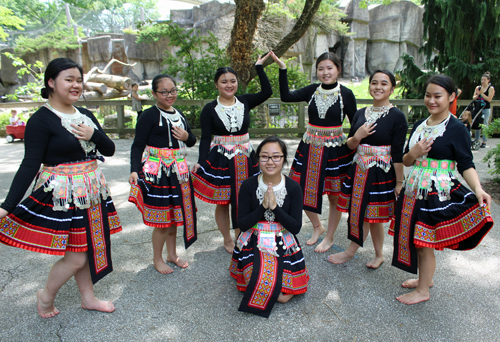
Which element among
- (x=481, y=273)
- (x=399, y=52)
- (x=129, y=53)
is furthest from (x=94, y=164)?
(x=399, y=52)

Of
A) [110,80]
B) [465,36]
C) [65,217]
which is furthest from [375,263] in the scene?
[110,80]

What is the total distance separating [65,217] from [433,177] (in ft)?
7.50

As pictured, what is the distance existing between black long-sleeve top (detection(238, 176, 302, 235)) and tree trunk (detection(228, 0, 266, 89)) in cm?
548

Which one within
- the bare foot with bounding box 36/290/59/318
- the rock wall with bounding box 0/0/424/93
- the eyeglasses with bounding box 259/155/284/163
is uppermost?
the rock wall with bounding box 0/0/424/93

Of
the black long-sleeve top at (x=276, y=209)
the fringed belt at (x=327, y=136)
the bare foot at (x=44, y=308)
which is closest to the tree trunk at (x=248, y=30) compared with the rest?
the fringed belt at (x=327, y=136)

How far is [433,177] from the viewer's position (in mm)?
2166

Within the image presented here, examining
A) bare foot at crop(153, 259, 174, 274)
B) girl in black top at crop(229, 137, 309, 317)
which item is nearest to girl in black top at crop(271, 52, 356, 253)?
girl in black top at crop(229, 137, 309, 317)

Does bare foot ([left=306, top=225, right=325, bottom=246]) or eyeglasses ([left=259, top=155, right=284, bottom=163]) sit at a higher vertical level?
eyeglasses ([left=259, top=155, right=284, bottom=163])

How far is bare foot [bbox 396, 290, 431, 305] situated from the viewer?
7.67 feet

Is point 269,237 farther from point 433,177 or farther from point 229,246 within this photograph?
point 433,177

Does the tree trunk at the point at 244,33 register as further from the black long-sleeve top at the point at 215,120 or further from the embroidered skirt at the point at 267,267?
the embroidered skirt at the point at 267,267

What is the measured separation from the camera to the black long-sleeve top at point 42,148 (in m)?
1.83

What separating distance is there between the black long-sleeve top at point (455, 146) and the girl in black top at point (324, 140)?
0.93 metres

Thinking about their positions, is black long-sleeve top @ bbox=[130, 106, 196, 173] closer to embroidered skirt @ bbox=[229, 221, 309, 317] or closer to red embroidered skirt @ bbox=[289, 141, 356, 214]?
embroidered skirt @ bbox=[229, 221, 309, 317]
